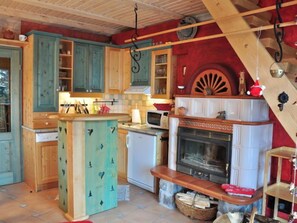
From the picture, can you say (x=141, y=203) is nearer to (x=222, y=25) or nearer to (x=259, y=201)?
(x=259, y=201)

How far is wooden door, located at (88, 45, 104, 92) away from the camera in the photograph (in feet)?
16.1


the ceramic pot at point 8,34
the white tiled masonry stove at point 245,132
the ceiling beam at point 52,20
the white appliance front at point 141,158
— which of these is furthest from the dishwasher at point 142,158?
the ceramic pot at point 8,34

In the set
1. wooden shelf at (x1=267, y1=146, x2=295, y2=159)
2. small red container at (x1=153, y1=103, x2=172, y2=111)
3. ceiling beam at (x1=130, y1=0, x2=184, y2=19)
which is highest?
ceiling beam at (x1=130, y1=0, x2=184, y2=19)

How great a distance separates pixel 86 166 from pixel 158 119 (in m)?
1.50

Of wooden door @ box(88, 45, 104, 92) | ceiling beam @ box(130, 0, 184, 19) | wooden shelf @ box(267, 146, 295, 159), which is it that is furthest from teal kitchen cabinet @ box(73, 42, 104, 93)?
wooden shelf @ box(267, 146, 295, 159)

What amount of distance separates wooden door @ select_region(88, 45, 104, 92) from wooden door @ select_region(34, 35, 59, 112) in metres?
0.77

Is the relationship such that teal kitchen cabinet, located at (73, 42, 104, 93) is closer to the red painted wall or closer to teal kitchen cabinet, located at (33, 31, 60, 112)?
teal kitchen cabinet, located at (33, 31, 60, 112)

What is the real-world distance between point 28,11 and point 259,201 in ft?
13.8

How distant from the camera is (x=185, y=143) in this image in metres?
3.67

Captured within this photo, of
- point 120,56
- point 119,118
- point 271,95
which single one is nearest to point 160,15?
point 120,56

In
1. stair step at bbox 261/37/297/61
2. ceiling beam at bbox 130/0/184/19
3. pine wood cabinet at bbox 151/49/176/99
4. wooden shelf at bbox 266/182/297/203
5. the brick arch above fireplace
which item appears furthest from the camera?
pine wood cabinet at bbox 151/49/176/99

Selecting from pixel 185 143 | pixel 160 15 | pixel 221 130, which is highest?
pixel 160 15

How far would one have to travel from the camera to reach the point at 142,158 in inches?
163

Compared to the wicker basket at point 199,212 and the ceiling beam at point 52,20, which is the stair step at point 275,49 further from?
the ceiling beam at point 52,20
